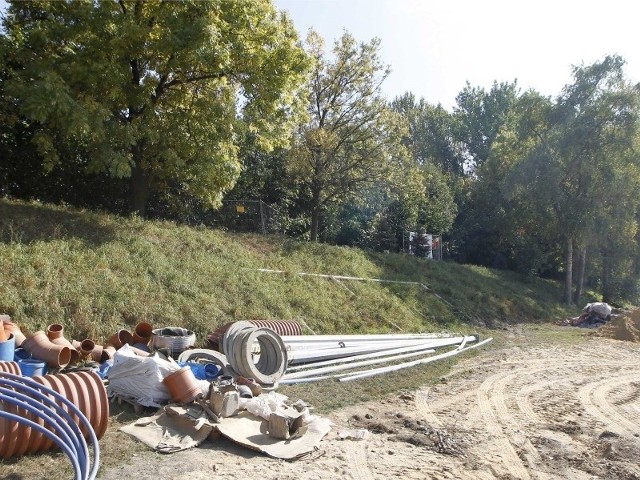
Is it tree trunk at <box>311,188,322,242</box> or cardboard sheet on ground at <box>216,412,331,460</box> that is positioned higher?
tree trunk at <box>311,188,322,242</box>

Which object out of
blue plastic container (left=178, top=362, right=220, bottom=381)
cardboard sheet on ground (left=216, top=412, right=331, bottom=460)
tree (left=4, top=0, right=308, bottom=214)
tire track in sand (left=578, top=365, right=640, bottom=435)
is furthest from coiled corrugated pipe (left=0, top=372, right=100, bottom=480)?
tree (left=4, top=0, right=308, bottom=214)

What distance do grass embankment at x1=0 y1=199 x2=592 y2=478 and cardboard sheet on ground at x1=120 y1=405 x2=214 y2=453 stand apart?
230mm

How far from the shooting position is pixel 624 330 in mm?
20156

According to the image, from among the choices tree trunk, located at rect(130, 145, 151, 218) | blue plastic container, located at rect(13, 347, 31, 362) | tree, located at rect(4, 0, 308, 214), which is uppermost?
tree, located at rect(4, 0, 308, 214)

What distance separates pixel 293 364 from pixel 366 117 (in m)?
15.4

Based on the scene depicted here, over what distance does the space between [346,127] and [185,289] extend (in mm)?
13456

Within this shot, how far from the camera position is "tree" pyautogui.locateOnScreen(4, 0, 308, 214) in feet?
45.3

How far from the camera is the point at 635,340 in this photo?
64.0 feet

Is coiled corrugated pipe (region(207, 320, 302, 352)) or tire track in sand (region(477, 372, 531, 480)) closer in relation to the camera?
tire track in sand (region(477, 372, 531, 480))

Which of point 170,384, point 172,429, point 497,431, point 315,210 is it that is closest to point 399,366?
point 497,431

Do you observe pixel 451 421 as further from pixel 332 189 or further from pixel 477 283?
pixel 477 283

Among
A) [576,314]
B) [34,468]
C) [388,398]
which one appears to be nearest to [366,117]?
[576,314]

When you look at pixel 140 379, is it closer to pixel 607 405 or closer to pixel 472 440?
pixel 472 440

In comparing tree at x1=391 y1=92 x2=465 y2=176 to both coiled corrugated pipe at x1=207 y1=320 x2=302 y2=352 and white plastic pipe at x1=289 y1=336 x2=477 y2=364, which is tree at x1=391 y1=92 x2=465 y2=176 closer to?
white plastic pipe at x1=289 y1=336 x2=477 y2=364
